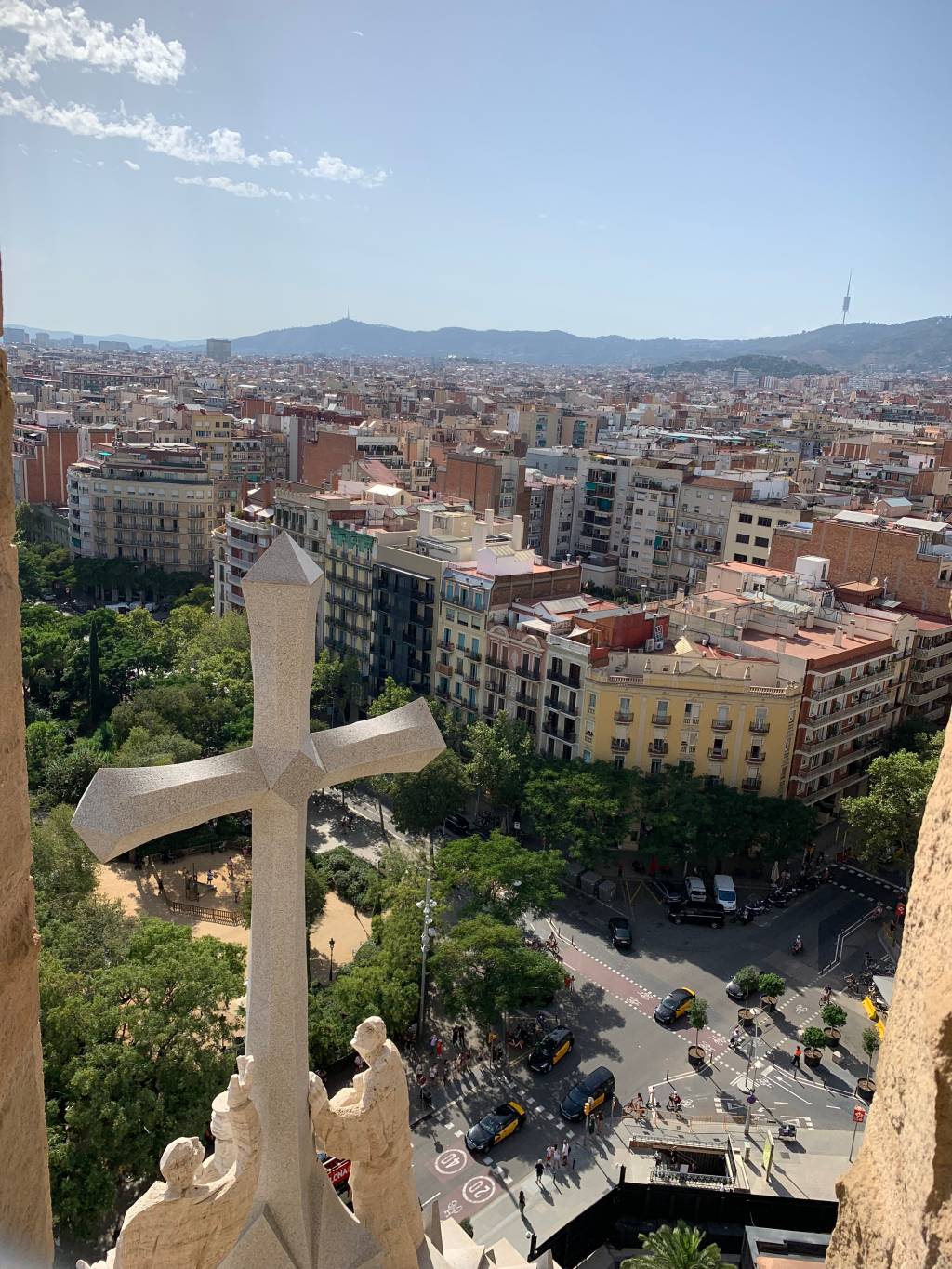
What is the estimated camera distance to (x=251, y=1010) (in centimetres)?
985

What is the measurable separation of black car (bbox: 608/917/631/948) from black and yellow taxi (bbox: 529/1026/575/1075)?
223 inches

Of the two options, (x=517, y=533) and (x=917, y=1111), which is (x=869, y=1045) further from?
(x=517, y=533)

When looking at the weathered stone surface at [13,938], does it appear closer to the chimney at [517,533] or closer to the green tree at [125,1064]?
the green tree at [125,1064]

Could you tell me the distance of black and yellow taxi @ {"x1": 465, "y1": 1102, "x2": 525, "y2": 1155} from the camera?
80.1ft

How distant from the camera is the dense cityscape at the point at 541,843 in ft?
78.4

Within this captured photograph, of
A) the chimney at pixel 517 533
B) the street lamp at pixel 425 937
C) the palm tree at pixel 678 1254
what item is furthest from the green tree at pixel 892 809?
the chimney at pixel 517 533

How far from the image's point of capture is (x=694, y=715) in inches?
1540

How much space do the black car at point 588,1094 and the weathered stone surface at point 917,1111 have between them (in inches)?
876

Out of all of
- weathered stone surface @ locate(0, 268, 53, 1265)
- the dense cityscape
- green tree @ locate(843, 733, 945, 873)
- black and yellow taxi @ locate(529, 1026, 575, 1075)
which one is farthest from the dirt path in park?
weathered stone surface @ locate(0, 268, 53, 1265)

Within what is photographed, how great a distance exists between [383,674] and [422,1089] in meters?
26.3

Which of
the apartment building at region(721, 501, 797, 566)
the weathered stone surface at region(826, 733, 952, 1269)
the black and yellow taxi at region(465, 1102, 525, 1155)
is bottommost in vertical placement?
the black and yellow taxi at region(465, 1102, 525, 1155)

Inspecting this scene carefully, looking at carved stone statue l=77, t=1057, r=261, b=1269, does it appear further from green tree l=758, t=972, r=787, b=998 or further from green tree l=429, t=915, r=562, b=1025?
green tree l=758, t=972, r=787, b=998

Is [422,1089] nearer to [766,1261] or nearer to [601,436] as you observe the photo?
[766,1261]

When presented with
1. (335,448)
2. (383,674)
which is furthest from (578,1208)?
(335,448)
